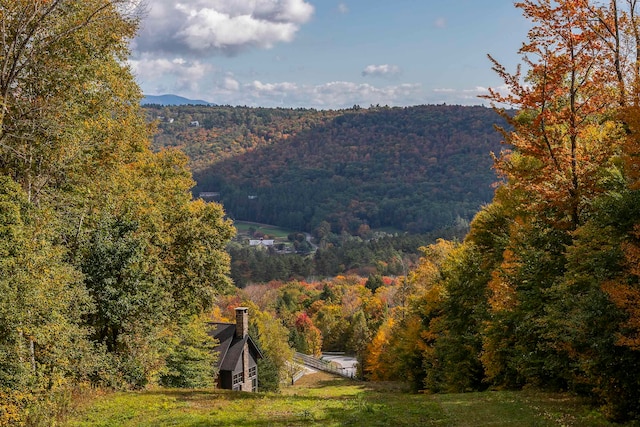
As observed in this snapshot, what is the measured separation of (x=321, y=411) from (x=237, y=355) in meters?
23.2

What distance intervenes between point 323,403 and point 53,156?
447 inches

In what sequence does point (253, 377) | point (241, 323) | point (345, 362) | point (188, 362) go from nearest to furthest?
point (188, 362) < point (241, 323) < point (253, 377) < point (345, 362)

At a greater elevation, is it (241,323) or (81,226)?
(81,226)

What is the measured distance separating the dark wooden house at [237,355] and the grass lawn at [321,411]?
19.2m

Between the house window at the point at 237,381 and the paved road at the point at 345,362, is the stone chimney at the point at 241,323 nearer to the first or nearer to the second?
the house window at the point at 237,381

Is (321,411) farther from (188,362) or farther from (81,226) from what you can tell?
(188,362)

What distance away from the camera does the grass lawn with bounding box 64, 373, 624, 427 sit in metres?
12.8

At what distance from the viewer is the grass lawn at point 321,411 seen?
12.8 metres

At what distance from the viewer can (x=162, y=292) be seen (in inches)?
796

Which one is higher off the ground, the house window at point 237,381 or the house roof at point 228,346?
the house roof at point 228,346

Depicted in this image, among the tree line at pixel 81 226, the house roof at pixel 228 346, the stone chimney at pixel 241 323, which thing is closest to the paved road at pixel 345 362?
the house roof at pixel 228 346

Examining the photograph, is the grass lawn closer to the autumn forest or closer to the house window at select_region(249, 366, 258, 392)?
the autumn forest

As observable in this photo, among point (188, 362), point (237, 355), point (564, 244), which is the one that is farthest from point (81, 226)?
point (237, 355)

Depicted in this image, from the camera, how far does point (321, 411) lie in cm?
1409
